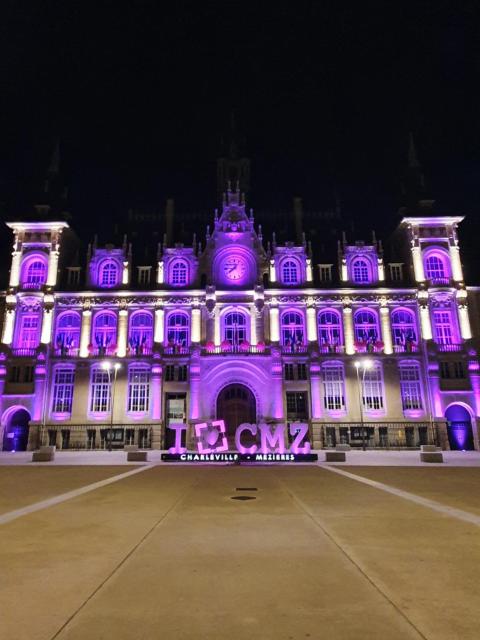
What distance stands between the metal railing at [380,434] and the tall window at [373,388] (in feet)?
5.71

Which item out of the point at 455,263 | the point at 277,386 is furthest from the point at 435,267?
the point at 277,386

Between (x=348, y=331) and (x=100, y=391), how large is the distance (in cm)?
2524

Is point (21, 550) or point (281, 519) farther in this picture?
point (281, 519)

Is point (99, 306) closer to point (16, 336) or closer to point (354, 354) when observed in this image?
point (16, 336)

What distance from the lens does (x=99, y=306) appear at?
4497 cm

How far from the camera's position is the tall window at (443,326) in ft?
144

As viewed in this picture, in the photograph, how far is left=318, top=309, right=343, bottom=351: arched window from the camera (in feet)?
145

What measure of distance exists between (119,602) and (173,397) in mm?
38763

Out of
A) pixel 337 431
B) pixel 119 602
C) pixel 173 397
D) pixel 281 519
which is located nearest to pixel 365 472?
pixel 281 519

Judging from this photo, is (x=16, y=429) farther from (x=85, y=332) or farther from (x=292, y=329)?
(x=292, y=329)

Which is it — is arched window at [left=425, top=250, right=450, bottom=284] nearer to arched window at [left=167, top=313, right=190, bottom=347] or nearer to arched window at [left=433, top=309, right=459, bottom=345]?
arched window at [left=433, top=309, right=459, bottom=345]

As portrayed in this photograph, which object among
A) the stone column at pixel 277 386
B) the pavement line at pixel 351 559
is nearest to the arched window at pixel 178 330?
the stone column at pixel 277 386

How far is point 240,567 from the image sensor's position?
616cm

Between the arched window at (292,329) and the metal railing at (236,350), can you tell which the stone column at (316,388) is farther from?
the metal railing at (236,350)
